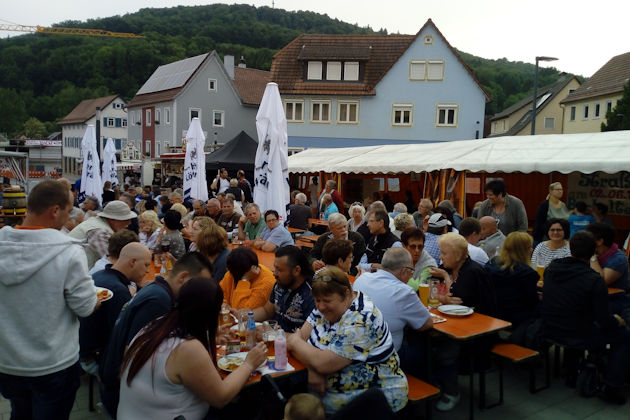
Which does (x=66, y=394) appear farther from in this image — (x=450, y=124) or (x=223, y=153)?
(x=450, y=124)

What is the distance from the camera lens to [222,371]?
123 inches

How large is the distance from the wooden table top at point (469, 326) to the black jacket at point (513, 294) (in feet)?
2.38

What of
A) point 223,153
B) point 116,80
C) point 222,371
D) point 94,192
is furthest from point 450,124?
point 116,80

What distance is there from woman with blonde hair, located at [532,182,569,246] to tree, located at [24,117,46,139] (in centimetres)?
9109

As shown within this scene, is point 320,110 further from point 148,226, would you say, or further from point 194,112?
point 148,226

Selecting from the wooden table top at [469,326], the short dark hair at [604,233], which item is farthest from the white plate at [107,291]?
the short dark hair at [604,233]

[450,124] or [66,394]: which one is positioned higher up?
[450,124]

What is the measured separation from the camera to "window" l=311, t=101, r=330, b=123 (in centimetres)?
3055

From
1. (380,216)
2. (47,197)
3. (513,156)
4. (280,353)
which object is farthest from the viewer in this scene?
(513,156)

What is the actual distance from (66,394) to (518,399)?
395 cm

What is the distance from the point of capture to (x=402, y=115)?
30.5 meters

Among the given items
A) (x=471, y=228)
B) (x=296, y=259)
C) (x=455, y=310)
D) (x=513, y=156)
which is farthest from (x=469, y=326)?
(x=513, y=156)

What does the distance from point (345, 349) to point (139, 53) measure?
248 ft

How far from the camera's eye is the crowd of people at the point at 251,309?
2496 mm
